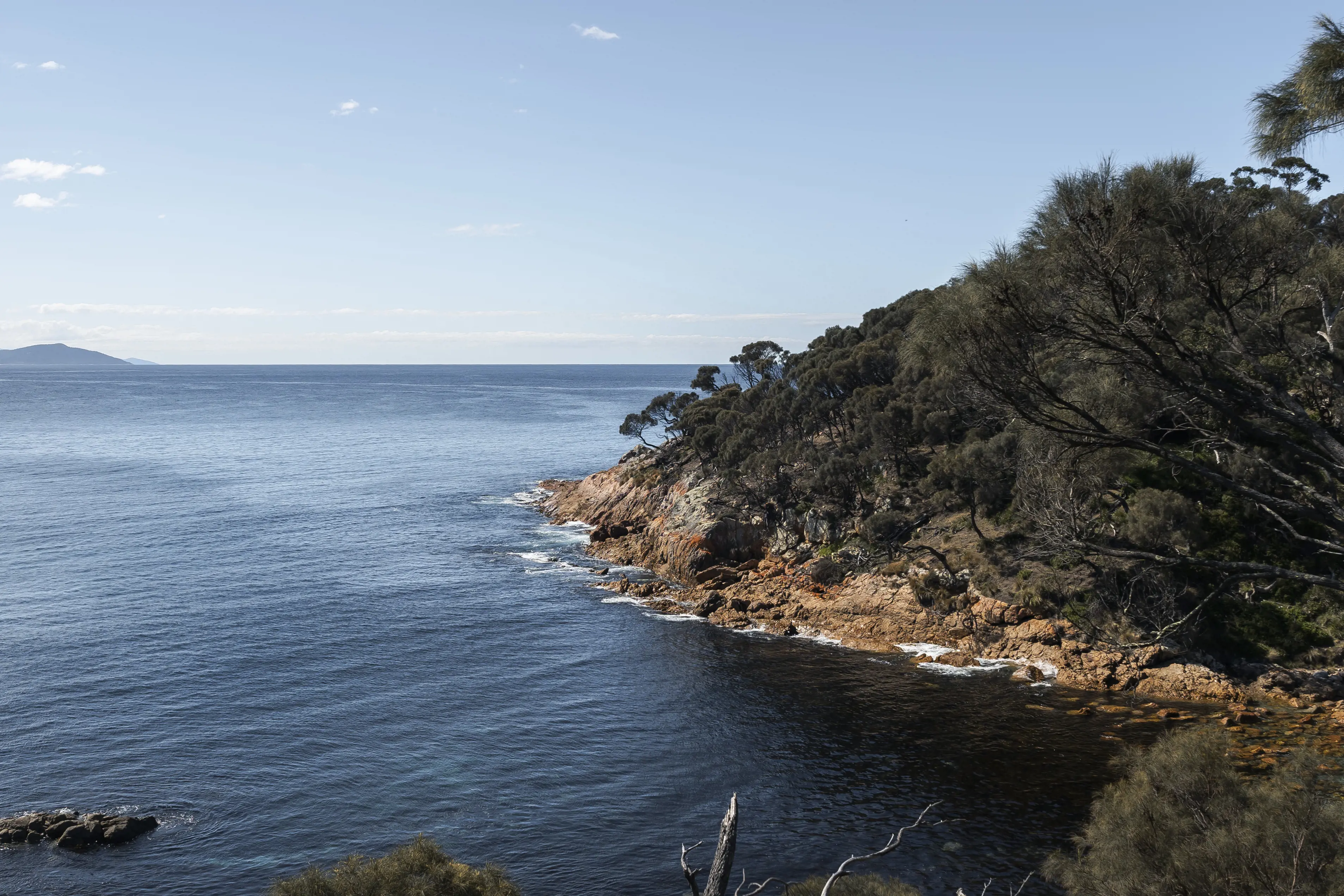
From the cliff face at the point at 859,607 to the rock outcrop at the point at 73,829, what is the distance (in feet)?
108

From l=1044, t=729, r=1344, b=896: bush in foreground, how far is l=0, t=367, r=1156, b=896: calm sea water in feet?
27.4

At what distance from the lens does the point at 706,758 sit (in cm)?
3803

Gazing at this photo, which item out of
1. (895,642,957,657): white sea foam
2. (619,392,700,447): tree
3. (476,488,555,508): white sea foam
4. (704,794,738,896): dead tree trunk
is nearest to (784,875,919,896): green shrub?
(704,794,738,896): dead tree trunk

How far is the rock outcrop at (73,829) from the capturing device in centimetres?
3052

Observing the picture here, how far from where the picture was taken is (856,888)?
774 inches

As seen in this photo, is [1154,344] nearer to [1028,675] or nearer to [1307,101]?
[1307,101]

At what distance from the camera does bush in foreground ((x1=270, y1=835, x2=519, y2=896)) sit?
18.6 m

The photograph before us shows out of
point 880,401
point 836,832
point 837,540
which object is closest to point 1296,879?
point 836,832

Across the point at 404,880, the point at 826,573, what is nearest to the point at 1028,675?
the point at 826,573

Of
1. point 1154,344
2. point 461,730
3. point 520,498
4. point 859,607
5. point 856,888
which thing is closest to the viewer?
point 1154,344

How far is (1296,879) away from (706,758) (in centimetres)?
2460

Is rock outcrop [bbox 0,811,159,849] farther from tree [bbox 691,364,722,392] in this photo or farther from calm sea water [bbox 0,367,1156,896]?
tree [bbox 691,364,722,392]

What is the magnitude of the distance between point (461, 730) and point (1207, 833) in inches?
1199

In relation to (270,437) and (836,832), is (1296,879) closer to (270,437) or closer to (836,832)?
(836,832)
